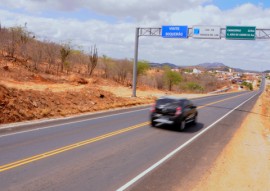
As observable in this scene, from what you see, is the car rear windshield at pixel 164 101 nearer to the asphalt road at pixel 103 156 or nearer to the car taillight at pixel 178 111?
the car taillight at pixel 178 111

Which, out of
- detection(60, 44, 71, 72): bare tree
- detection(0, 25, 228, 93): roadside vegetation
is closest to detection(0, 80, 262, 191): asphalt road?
detection(0, 25, 228, 93): roadside vegetation

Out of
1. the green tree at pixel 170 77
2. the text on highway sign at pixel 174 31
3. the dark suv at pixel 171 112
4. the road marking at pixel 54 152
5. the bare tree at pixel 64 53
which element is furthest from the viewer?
the green tree at pixel 170 77

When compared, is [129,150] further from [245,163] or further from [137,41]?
[137,41]

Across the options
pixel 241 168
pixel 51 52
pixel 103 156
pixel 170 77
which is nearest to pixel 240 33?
pixel 241 168

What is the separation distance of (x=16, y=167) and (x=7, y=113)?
29.7 ft

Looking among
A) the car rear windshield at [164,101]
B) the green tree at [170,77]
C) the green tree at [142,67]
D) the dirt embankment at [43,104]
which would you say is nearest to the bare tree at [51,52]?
the green tree at [142,67]

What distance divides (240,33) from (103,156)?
2784 centimetres

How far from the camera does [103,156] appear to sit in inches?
414

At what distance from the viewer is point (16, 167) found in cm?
873

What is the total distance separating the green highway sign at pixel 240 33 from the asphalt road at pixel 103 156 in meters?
19.4

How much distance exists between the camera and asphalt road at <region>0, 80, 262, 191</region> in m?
8.00

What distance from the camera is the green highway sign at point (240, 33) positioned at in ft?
110

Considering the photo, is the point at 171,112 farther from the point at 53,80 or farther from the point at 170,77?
the point at 170,77

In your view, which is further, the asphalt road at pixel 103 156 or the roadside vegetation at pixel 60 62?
the roadside vegetation at pixel 60 62
